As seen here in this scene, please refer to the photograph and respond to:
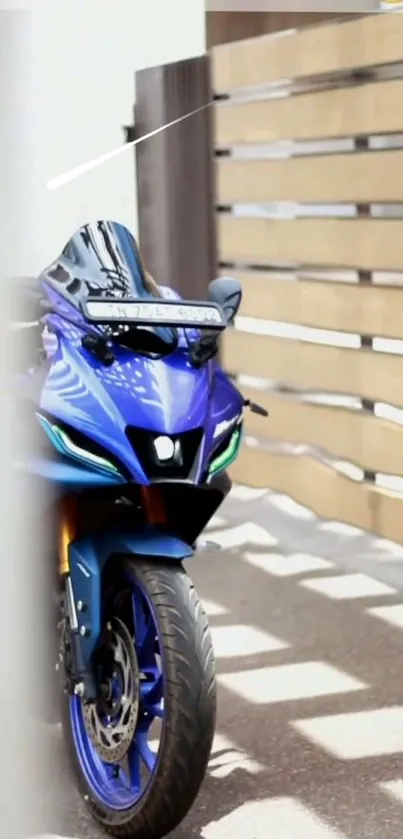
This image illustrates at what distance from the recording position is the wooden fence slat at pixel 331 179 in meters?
1.81

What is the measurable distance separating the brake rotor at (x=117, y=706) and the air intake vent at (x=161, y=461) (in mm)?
145

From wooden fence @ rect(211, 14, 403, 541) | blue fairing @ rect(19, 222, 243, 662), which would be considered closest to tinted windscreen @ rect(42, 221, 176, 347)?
blue fairing @ rect(19, 222, 243, 662)

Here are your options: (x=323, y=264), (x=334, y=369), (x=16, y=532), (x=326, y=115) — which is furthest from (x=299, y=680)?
(x=16, y=532)

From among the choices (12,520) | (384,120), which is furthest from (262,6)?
(12,520)

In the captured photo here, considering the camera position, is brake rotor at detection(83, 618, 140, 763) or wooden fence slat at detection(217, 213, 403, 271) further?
wooden fence slat at detection(217, 213, 403, 271)

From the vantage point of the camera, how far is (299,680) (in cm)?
162

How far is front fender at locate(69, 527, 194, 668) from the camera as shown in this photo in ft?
3.62

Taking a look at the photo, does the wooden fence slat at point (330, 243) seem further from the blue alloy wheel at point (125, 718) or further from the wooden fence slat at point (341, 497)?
the blue alloy wheel at point (125, 718)

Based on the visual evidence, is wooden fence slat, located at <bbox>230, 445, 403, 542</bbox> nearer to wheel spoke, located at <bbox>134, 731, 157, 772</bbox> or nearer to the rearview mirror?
the rearview mirror

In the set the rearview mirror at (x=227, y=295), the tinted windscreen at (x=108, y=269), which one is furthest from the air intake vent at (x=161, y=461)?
the rearview mirror at (x=227, y=295)

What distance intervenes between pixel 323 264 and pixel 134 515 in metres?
0.94

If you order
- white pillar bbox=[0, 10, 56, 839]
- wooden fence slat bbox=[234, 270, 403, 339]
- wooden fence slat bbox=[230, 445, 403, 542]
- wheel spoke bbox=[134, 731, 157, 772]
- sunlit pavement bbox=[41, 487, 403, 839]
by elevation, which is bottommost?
sunlit pavement bbox=[41, 487, 403, 839]

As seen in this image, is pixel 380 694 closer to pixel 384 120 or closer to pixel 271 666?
pixel 271 666

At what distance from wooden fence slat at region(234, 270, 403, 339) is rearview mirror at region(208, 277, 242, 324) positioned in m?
0.60
